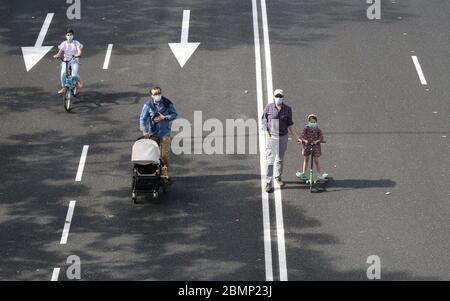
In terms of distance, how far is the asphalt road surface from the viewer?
19031 mm

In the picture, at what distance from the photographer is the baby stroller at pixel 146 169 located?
20406 mm

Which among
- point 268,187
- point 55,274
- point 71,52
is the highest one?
point 71,52

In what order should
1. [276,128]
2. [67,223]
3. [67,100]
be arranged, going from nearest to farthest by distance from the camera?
[67,223], [276,128], [67,100]

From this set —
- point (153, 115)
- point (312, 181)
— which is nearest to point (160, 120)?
point (153, 115)

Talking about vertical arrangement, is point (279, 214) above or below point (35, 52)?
below

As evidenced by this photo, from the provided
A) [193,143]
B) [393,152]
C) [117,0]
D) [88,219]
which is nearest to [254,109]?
[193,143]

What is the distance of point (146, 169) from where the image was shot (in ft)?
67.3

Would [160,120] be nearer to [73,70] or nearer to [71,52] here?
[73,70]

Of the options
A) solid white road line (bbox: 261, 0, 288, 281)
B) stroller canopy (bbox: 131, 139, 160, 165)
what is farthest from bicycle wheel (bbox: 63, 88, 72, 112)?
solid white road line (bbox: 261, 0, 288, 281)

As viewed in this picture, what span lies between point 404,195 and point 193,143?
15.4 feet

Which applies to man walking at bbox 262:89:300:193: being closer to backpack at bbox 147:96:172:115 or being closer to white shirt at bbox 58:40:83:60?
backpack at bbox 147:96:172:115

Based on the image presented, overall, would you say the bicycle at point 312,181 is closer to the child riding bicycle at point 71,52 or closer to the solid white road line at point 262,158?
the solid white road line at point 262,158

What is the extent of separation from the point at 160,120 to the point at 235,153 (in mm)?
2298

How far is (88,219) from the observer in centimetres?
2017
